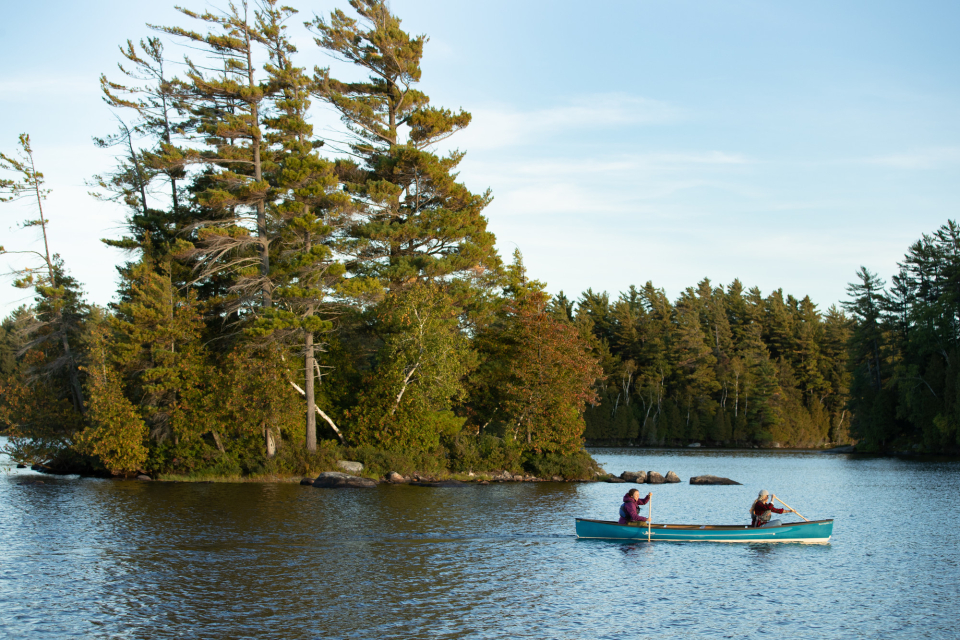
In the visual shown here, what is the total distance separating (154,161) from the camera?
154 ft

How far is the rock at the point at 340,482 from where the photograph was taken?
42750 mm

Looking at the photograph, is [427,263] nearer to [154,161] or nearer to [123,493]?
[154,161]

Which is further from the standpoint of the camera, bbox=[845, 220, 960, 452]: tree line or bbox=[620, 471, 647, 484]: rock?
bbox=[845, 220, 960, 452]: tree line

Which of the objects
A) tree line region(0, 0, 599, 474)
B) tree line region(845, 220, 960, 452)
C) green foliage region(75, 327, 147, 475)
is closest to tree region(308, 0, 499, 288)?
tree line region(0, 0, 599, 474)

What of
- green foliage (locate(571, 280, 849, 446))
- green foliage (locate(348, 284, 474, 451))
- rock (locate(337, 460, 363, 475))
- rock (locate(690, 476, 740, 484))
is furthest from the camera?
green foliage (locate(571, 280, 849, 446))

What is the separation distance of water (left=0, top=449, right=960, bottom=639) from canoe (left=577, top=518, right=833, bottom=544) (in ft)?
1.29

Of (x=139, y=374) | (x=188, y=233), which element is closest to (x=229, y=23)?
(x=188, y=233)

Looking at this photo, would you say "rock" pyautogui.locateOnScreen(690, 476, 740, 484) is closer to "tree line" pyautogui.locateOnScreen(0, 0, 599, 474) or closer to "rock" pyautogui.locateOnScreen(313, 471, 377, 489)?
"tree line" pyautogui.locateOnScreen(0, 0, 599, 474)

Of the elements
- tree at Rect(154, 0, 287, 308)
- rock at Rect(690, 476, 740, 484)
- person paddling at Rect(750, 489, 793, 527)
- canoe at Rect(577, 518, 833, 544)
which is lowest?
rock at Rect(690, 476, 740, 484)

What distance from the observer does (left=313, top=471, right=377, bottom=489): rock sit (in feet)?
140

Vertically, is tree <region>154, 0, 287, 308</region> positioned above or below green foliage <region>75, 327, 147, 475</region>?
above

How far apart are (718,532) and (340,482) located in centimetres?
2297

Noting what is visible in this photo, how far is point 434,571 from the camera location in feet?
72.1

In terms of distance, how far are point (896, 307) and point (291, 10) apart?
7447 centimetres
